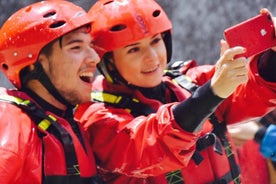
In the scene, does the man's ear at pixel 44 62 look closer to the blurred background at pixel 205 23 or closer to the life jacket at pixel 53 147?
the life jacket at pixel 53 147

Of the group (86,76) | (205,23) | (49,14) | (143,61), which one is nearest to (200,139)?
(143,61)

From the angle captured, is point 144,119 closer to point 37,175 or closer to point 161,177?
point 161,177

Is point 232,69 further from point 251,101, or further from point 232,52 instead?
point 251,101

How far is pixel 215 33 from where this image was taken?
4.94 metres

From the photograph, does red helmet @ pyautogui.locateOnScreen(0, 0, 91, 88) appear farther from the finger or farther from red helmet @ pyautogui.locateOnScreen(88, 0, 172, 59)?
the finger

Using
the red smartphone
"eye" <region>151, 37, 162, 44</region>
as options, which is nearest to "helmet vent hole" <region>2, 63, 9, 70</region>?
"eye" <region>151, 37, 162, 44</region>

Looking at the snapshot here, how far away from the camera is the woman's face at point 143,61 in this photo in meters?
2.29

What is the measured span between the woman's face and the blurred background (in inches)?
99.9

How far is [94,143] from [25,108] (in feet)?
0.92

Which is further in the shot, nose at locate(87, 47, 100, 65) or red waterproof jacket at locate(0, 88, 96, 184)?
nose at locate(87, 47, 100, 65)

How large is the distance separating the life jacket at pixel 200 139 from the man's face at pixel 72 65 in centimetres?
15

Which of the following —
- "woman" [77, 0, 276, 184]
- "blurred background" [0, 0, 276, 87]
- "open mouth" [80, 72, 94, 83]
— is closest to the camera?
"woman" [77, 0, 276, 184]

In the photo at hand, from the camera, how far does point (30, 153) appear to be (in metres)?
1.94

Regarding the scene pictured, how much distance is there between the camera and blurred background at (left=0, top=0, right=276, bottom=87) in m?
4.89
